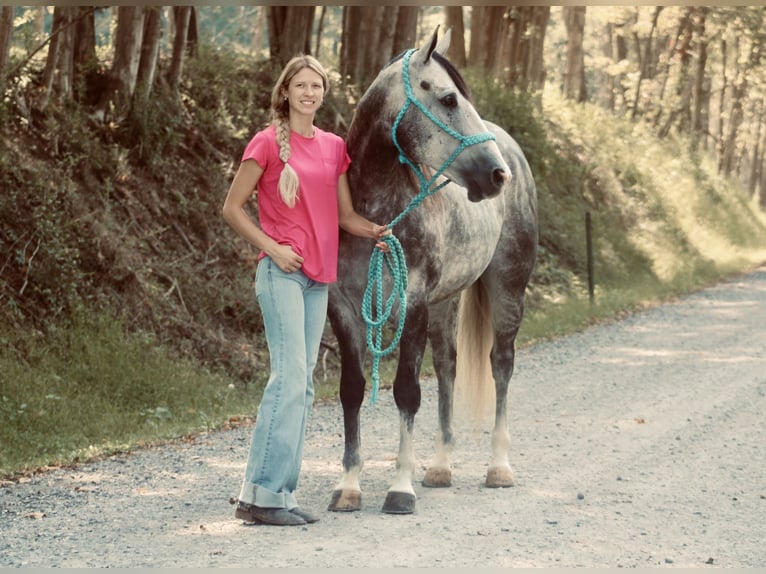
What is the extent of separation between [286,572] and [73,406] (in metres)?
4.65

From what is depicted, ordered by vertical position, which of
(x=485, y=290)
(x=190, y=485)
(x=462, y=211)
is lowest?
(x=190, y=485)

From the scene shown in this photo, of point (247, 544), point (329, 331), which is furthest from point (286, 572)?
point (329, 331)

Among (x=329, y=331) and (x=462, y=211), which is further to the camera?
(x=329, y=331)

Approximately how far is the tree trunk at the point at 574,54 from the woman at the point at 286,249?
23.9 m

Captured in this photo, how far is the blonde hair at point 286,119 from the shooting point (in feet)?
18.0

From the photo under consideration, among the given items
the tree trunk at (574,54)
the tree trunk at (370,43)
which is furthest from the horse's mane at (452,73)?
the tree trunk at (574,54)

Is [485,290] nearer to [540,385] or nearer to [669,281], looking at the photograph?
[540,385]

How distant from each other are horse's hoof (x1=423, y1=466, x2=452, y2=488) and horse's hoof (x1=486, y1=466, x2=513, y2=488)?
233mm

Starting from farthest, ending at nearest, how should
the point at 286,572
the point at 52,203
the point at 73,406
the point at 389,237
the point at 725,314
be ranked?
1. the point at 725,314
2. the point at 52,203
3. the point at 73,406
4. the point at 389,237
5. the point at 286,572

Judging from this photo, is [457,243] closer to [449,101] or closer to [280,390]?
[449,101]

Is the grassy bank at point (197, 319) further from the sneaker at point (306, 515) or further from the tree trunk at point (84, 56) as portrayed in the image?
the sneaker at point (306, 515)

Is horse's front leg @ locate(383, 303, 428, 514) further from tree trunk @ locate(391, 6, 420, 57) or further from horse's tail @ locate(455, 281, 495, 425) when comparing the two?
tree trunk @ locate(391, 6, 420, 57)

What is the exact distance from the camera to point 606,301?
1738cm

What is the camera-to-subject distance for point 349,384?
6.00 metres
